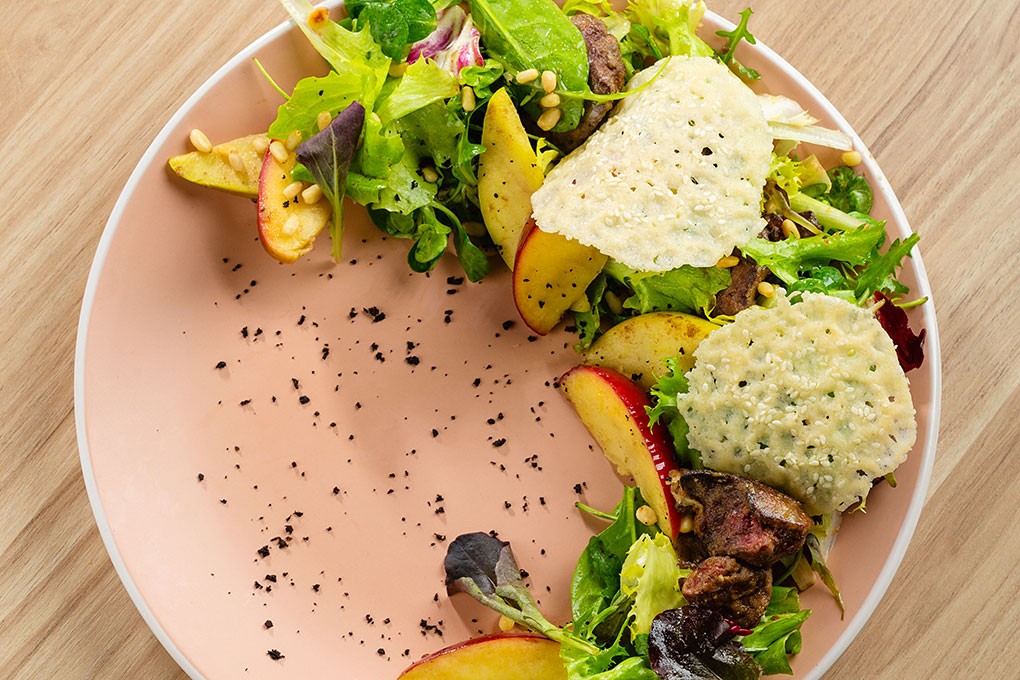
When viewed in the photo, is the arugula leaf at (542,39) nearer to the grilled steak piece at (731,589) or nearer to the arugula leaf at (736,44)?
the arugula leaf at (736,44)

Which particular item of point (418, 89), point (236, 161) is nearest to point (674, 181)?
point (418, 89)

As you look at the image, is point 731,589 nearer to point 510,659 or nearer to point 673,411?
point 673,411

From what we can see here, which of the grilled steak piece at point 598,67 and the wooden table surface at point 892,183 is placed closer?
the grilled steak piece at point 598,67

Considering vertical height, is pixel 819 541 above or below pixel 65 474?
above

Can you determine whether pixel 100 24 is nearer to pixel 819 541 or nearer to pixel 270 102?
pixel 270 102

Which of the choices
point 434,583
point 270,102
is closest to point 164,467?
point 434,583

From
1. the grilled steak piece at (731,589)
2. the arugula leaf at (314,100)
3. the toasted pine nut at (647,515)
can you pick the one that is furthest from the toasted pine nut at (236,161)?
the grilled steak piece at (731,589)
